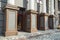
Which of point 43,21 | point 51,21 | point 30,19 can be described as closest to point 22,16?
point 30,19

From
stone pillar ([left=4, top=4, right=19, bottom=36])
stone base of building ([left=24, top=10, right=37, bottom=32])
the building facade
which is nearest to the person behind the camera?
stone pillar ([left=4, top=4, right=19, bottom=36])

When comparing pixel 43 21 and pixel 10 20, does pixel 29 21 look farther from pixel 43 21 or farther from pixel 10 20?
pixel 43 21

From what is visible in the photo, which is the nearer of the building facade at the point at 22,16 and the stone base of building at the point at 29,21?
the building facade at the point at 22,16

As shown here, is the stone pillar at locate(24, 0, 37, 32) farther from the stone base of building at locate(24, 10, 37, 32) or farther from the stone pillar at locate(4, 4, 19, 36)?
the stone pillar at locate(4, 4, 19, 36)

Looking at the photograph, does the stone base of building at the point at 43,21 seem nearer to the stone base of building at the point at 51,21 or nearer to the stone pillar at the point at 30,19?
the stone base of building at the point at 51,21

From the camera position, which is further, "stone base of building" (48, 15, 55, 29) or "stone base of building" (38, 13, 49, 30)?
"stone base of building" (48, 15, 55, 29)

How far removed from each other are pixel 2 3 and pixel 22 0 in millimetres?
2971

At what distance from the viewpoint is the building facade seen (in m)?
8.84

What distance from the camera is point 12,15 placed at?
902 centimetres

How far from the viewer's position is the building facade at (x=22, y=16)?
8845 millimetres

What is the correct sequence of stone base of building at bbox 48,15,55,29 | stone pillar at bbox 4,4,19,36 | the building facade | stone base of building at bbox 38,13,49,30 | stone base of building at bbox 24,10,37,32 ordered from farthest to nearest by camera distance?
stone base of building at bbox 48,15,55,29 < stone base of building at bbox 38,13,49,30 < stone base of building at bbox 24,10,37,32 < the building facade < stone pillar at bbox 4,4,19,36

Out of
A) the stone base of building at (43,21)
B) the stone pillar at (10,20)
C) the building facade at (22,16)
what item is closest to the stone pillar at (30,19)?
the building facade at (22,16)

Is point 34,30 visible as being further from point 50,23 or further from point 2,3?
point 50,23

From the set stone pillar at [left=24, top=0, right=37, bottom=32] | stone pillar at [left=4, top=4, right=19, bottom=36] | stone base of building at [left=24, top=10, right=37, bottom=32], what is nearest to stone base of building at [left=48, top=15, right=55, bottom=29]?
stone pillar at [left=24, top=0, right=37, bottom=32]
